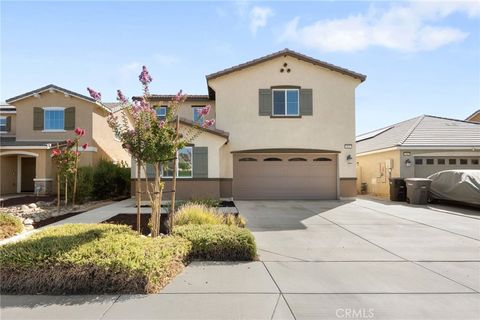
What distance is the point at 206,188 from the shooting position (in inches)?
626

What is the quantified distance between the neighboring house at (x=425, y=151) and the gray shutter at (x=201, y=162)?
35.1 feet

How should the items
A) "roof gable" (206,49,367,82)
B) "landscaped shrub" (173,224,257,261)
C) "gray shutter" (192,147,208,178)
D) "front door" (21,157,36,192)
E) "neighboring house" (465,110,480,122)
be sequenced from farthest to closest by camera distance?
1. "neighboring house" (465,110,480,122)
2. "front door" (21,157,36,192)
3. "roof gable" (206,49,367,82)
4. "gray shutter" (192,147,208,178)
5. "landscaped shrub" (173,224,257,261)

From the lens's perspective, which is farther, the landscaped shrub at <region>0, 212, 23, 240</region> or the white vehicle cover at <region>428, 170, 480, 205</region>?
the white vehicle cover at <region>428, 170, 480, 205</region>

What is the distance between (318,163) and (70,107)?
15.3 meters

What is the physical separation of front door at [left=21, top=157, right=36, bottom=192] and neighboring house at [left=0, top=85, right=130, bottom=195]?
90cm

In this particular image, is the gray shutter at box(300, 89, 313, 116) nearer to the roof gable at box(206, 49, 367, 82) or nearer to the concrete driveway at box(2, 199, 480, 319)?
the roof gable at box(206, 49, 367, 82)

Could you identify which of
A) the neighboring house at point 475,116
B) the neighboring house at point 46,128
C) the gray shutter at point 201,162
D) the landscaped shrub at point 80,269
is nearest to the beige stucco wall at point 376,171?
the gray shutter at point 201,162

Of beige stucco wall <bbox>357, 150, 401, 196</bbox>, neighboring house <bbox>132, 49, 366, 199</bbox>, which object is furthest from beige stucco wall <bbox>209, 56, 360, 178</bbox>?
beige stucco wall <bbox>357, 150, 401, 196</bbox>

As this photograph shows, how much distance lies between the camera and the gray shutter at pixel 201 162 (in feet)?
52.1

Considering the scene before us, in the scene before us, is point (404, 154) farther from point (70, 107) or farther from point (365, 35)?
point (70, 107)

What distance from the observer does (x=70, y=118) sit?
63.1ft

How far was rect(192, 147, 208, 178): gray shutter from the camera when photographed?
52.1 feet

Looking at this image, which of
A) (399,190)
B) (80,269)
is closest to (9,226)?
(80,269)

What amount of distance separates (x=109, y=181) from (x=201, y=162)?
5651 millimetres
